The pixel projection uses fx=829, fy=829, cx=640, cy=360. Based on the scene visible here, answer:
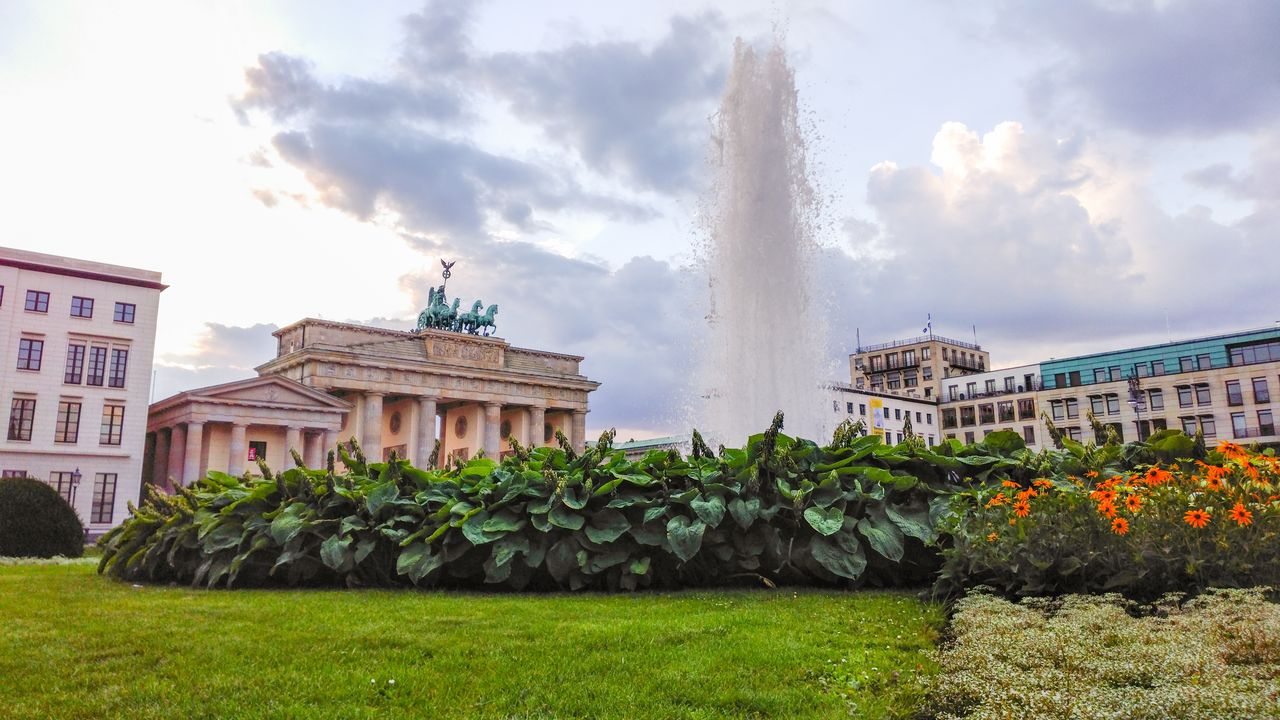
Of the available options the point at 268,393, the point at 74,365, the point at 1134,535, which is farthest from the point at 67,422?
the point at 1134,535

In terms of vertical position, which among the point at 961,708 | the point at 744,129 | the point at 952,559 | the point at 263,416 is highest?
the point at 744,129

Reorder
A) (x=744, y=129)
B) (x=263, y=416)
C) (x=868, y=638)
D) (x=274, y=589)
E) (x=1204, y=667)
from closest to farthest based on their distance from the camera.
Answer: (x=1204, y=667) < (x=868, y=638) < (x=274, y=589) < (x=744, y=129) < (x=263, y=416)

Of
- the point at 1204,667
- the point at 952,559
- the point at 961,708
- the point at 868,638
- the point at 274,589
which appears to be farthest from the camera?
the point at 274,589

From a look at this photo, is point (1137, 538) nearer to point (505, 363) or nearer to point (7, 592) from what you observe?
point (7, 592)

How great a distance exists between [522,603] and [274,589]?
3.36m

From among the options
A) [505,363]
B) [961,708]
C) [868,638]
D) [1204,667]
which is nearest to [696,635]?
[868,638]

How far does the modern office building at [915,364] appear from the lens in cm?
8594

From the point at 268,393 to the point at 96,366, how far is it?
400 inches

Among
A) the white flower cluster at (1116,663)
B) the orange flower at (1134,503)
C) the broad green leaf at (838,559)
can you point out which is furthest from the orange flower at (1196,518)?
the broad green leaf at (838,559)

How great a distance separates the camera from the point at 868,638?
6180 millimetres

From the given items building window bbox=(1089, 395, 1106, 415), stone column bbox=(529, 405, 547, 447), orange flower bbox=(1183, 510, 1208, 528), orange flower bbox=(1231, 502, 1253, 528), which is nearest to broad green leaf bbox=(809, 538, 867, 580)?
orange flower bbox=(1183, 510, 1208, 528)

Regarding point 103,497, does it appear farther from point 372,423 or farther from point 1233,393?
point 1233,393

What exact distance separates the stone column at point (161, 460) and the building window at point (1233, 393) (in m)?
76.8

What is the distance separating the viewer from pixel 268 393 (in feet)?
166
